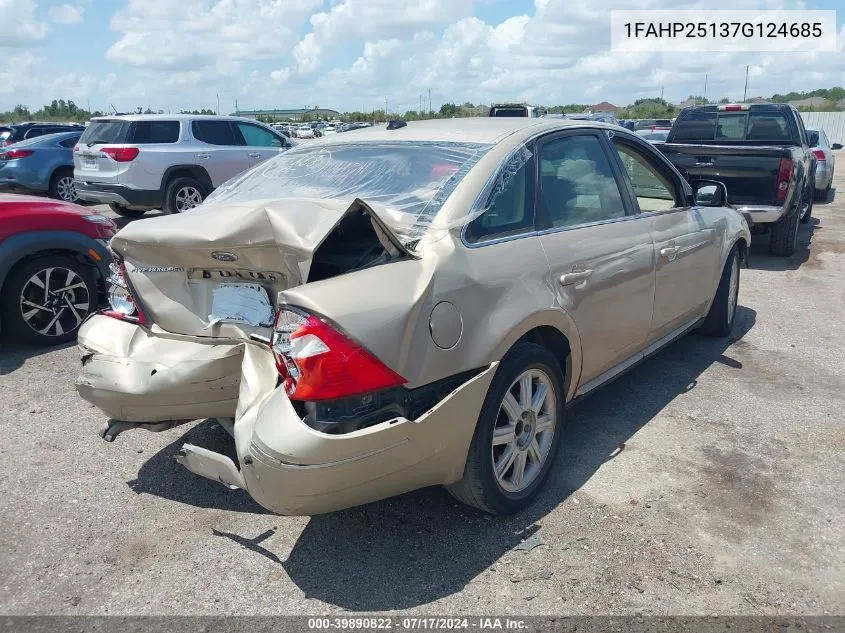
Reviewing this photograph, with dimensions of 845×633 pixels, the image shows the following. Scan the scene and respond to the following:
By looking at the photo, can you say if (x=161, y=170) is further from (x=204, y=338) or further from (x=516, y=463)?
(x=516, y=463)

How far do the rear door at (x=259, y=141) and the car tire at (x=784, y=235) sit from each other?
7876 millimetres

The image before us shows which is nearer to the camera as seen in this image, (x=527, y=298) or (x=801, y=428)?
(x=527, y=298)

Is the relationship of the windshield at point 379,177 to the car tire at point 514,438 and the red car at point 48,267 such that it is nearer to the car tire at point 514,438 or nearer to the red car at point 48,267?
the car tire at point 514,438

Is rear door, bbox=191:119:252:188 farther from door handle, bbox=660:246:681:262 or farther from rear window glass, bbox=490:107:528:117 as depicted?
rear window glass, bbox=490:107:528:117

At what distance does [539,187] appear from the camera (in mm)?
3521

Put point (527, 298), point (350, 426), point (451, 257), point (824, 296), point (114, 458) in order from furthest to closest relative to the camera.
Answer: point (824, 296)
point (114, 458)
point (527, 298)
point (451, 257)
point (350, 426)

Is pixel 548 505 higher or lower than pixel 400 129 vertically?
lower

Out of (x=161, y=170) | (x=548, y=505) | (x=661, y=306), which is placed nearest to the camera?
(x=548, y=505)

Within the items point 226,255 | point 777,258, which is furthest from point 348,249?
point 777,258

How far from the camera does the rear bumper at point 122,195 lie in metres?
10.8

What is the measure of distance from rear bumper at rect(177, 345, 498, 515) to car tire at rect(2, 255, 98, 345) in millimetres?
3448

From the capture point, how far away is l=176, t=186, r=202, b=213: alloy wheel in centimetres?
1138

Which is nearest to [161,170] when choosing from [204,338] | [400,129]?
[400,129]

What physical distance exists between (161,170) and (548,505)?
9.54 m
